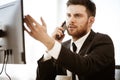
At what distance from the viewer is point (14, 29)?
1107 millimetres

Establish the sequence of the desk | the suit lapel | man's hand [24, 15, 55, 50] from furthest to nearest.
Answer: the desk, the suit lapel, man's hand [24, 15, 55, 50]

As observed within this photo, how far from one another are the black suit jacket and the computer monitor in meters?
0.19

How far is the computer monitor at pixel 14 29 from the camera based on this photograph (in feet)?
3.56

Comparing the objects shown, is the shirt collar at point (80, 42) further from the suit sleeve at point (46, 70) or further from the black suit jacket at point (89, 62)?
the suit sleeve at point (46, 70)

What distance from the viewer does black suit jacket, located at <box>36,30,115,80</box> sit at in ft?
3.21

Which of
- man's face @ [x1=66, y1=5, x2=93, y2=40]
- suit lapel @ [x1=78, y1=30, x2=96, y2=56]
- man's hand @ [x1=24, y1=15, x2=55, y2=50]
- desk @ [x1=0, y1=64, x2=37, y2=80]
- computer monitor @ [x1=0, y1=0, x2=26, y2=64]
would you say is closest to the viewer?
man's hand @ [x1=24, y1=15, x2=55, y2=50]

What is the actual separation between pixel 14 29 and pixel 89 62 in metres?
0.39

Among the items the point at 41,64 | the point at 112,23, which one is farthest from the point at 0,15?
the point at 112,23

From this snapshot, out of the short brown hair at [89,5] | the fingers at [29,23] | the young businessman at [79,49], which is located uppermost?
the short brown hair at [89,5]

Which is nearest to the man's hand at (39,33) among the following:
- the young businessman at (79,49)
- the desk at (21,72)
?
the young businessman at (79,49)

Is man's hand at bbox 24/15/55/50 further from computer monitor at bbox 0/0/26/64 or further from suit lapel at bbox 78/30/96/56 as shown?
suit lapel at bbox 78/30/96/56

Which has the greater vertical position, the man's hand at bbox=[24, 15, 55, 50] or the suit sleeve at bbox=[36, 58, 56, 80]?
the man's hand at bbox=[24, 15, 55, 50]

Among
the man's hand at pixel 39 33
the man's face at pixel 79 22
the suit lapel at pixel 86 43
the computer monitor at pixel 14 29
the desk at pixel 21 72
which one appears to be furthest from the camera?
the desk at pixel 21 72

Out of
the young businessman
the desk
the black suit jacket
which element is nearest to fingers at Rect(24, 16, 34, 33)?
the young businessman
